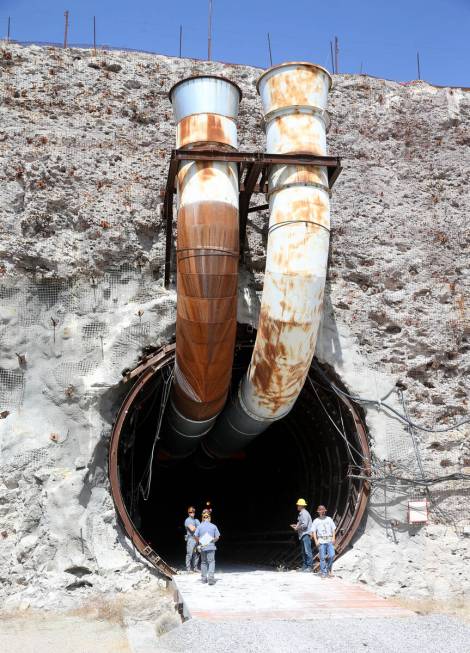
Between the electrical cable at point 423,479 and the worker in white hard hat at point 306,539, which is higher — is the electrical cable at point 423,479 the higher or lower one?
the higher one

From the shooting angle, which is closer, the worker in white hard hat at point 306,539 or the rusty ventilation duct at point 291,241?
the rusty ventilation duct at point 291,241

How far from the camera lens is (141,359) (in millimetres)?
8734

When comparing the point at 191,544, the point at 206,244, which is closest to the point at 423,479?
the point at 191,544

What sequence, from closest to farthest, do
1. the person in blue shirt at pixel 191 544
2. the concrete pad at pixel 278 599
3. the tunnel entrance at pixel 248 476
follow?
the concrete pad at pixel 278 599
the person in blue shirt at pixel 191 544
the tunnel entrance at pixel 248 476

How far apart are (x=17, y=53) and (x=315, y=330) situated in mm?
6944

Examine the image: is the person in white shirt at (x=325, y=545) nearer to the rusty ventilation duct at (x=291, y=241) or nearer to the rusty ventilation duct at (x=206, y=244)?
the rusty ventilation duct at (x=291, y=241)

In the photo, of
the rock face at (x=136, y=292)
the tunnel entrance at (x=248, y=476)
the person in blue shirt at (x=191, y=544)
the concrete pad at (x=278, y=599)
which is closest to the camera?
the concrete pad at (x=278, y=599)

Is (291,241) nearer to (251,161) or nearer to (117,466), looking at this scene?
(251,161)

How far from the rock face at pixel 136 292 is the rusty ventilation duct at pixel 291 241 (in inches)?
57.4

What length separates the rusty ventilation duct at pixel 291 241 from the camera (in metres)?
7.62

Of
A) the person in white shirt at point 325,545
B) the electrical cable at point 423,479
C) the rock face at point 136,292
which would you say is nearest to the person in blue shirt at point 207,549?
the rock face at point 136,292

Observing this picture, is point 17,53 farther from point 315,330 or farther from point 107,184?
point 315,330

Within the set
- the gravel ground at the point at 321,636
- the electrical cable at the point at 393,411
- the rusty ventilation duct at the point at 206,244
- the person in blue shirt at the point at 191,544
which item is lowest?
the gravel ground at the point at 321,636

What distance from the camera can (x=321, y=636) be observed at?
5.26m
